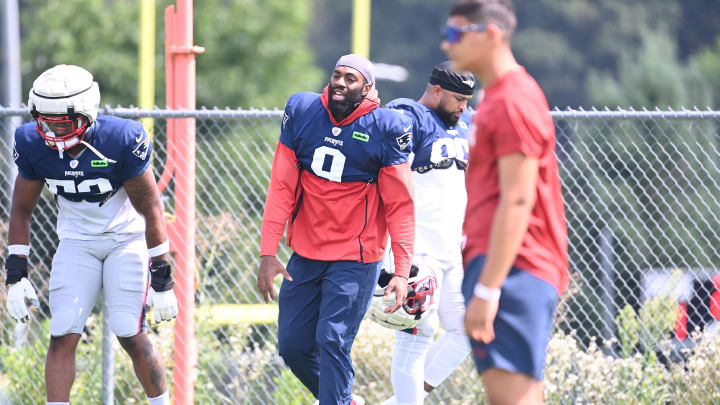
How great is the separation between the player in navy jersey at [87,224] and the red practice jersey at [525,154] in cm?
210

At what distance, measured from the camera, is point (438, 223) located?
5832 mm

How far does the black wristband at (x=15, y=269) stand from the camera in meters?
5.44

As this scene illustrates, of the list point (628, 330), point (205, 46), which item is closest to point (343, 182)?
point (628, 330)

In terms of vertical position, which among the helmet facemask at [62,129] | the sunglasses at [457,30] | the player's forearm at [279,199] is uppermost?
the sunglasses at [457,30]

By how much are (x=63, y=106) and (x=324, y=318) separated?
168 centimetres

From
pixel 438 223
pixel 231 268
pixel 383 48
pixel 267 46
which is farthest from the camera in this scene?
pixel 383 48

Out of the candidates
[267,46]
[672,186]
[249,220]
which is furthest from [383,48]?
[249,220]

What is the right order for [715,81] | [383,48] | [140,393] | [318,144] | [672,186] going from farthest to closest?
1. [383,48]
2. [715,81]
3. [672,186]
4. [140,393]
5. [318,144]

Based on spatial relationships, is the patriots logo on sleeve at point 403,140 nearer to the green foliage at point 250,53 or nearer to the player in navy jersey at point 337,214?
the player in navy jersey at point 337,214

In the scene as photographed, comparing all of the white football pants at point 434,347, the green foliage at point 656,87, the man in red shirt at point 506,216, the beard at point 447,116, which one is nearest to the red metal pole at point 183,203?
the white football pants at point 434,347

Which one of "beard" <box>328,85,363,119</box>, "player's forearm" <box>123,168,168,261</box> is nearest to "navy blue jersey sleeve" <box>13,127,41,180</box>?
"player's forearm" <box>123,168,168,261</box>

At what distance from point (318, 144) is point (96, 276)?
1.39 metres

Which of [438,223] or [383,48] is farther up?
[438,223]

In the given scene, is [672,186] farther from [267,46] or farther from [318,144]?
[267,46]
